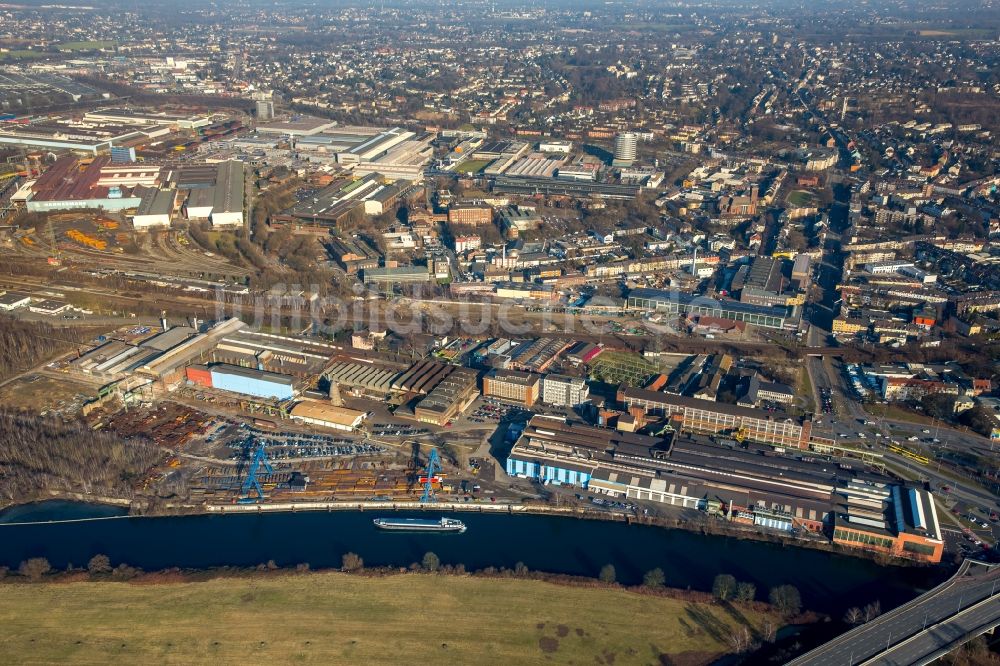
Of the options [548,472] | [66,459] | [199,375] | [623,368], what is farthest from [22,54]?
[548,472]

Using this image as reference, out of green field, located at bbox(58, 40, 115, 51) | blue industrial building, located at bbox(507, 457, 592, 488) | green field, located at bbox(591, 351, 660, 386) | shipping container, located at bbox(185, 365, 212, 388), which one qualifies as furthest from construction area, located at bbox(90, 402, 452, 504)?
green field, located at bbox(58, 40, 115, 51)

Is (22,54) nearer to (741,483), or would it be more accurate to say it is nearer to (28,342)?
(28,342)

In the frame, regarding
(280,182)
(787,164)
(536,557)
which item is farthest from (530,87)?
(536,557)

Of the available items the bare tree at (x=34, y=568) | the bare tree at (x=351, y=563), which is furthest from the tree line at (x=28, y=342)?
the bare tree at (x=351, y=563)

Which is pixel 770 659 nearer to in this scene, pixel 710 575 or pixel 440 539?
pixel 710 575

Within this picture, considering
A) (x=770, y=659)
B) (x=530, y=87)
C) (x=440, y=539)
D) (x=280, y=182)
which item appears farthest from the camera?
(x=530, y=87)

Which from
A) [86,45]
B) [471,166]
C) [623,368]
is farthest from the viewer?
[86,45]
